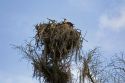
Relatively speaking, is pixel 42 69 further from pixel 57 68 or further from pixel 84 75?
pixel 84 75

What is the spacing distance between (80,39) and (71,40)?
410 millimetres

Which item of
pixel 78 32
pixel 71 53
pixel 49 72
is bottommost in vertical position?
pixel 49 72

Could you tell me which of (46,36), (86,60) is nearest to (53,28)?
(46,36)

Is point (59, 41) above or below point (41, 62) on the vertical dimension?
above

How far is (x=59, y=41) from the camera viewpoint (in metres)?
12.8

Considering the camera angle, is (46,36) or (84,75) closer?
(46,36)

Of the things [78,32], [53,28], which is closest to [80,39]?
[78,32]

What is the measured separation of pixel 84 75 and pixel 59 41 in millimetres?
2036

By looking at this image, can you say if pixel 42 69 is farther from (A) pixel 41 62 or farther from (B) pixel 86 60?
(B) pixel 86 60

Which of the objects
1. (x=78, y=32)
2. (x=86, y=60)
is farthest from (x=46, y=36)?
(x=86, y=60)

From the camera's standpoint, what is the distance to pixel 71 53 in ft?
42.5

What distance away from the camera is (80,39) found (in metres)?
13.2

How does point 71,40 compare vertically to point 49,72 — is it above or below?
above

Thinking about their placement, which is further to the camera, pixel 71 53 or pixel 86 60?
pixel 86 60
